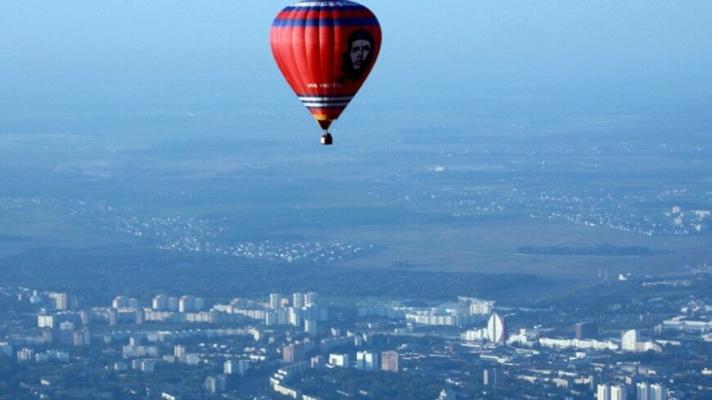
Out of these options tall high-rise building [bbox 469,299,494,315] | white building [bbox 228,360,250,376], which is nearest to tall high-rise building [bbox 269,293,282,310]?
tall high-rise building [bbox 469,299,494,315]

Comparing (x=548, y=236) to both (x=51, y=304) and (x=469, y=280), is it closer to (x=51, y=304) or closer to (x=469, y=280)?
(x=469, y=280)

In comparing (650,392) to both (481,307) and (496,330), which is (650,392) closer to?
(496,330)

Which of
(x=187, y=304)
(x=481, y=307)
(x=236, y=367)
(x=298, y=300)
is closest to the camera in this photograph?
(x=236, y=367)

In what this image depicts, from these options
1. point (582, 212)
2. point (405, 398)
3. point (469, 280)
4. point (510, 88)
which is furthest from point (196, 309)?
point (510, 88)

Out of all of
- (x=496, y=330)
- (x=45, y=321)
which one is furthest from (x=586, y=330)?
(x=45, y=321)

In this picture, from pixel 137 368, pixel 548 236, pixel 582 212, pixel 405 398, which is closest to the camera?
pixel 405 398

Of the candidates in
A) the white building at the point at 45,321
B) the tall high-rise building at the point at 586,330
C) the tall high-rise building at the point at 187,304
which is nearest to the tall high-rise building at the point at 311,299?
the tall high-rise building at the point at 187,304

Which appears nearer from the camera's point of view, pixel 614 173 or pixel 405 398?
pixel 405 398

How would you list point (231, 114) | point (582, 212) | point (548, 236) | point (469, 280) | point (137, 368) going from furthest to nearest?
1. point (231, 114)
2. point (582, 212)
3. point (548, 236)
4. point (469, 280)
5. point (137, 368)
